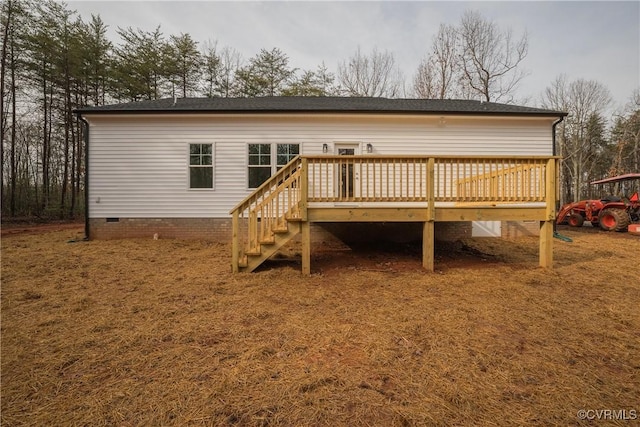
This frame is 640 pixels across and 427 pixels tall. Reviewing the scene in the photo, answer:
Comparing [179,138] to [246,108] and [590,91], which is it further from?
[590,91]

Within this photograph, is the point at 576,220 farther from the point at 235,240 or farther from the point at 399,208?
the point at 235,240

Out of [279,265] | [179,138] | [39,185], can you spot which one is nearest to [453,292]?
[279,265]

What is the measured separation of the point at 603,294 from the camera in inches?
153

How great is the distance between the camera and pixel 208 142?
8250 millimetres

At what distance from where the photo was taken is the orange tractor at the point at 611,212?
9719mm

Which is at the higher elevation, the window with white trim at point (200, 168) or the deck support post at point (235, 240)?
the window with white trim at point (200, 168)

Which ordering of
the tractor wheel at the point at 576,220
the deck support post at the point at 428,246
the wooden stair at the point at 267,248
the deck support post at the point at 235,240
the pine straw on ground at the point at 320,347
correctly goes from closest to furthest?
the pine straw on ground at the point at 320,347 → the deck support post at the point at 235,240 → the wooden stair at the point at 267,248 → the deck support post at the point at 428,246 → the tractor wheel at the point at 576,220

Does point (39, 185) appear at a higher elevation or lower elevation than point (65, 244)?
higher

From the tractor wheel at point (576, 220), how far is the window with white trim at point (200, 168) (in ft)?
47.4

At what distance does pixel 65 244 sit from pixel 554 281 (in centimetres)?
1157

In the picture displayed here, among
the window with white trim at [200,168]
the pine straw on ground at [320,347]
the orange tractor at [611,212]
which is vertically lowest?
the pine straw on ground at [320,347]

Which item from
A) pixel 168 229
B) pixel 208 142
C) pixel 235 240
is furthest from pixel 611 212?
pixel 168 229

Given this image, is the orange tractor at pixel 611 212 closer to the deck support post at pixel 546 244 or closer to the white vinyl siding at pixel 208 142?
the white vinyl siding at pixel 208 142

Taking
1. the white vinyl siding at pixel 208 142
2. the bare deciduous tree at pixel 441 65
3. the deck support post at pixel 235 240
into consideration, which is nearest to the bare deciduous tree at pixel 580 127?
the bare deciduous tree at pixel 441 65
